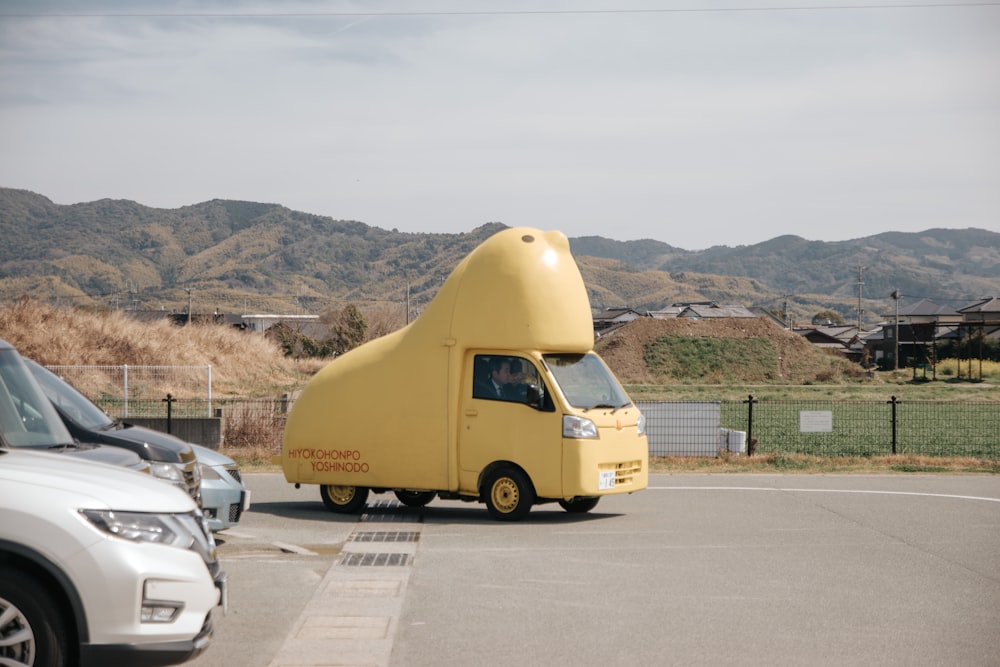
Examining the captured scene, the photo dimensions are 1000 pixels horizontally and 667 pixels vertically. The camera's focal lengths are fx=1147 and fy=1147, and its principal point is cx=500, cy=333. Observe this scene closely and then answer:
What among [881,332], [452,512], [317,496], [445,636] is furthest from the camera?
[881,332]

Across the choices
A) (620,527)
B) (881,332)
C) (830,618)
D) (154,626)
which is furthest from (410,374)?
(881,332)

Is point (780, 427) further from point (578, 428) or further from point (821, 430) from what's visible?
point (578, 428)

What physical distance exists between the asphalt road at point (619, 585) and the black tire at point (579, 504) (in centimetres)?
21

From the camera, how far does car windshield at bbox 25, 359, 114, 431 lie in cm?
1095

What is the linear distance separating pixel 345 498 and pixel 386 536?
80.9 inches

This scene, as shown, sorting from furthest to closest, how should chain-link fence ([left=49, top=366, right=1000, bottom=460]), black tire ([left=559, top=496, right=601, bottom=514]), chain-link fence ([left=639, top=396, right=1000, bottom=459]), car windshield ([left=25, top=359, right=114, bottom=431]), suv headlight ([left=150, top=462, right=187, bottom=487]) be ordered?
chain-link fence ([left=49, top=366, right=1000, bottom=460]) → chain-link fence ([left=639, top=396, right=1000, bottom=459]) → black tire ([left=559, top=496, right=601, bottom=514]) → car windshield ([left=25, top=359, right=114, bottom=431]) → suv headlight ([left=150, top=462, right=187, bottom=487])

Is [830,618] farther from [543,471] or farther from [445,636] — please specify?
[543,471]

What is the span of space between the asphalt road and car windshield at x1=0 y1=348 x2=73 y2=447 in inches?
68.3

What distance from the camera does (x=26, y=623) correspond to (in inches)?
217

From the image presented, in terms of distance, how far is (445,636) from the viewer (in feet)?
26.1

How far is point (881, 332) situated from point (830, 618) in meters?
128

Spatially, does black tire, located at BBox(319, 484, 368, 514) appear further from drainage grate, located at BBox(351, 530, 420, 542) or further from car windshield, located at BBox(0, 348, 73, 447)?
car windshield, located at BBox(0, 348, 73, 447)

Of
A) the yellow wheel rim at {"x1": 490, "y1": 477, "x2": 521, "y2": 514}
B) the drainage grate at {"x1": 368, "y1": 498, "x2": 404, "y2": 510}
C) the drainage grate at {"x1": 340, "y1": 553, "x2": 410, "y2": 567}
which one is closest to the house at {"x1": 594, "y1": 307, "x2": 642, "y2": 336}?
the drainage grate at {"x1": 368, "y1": 498, "x2": 404, "y2": 510}

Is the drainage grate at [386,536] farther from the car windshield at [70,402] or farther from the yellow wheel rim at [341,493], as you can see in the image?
the car windshield at [70,402]
